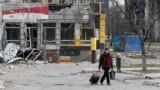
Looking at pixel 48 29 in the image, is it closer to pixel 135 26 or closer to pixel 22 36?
pixel 22 36

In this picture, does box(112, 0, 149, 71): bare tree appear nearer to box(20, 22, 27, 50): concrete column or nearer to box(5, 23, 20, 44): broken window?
box(20, 22, 27, 50): concrete column

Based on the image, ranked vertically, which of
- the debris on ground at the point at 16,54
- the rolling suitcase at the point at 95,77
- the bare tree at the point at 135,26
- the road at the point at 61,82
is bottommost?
the debris on ground at the point at 16,54

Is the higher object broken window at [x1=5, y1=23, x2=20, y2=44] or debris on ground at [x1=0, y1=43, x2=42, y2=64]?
broken window at [x1=5, y1=23, x2=20, y2=44]

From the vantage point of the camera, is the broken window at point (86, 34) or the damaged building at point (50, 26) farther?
the broken window at point (86, 34)

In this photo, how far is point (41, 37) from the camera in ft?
175

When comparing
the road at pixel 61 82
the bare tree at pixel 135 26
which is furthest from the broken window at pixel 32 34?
the road at pixel 61 82

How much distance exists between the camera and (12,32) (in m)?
55.3

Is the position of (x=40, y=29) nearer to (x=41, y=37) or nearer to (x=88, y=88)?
(x=41, y=37)

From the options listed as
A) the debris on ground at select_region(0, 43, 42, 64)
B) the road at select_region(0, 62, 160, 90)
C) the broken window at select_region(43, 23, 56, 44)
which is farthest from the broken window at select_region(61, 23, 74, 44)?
the road at select_region(0, 62, 160, 90)

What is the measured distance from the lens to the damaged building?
51.1m

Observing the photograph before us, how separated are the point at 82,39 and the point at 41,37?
560 centimetres

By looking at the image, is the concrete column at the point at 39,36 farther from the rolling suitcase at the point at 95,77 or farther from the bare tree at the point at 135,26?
the rolling suitcase at the point at 95,77

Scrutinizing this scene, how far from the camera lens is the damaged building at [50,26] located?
51.1 metres

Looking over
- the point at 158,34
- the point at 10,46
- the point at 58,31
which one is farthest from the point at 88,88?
the point at 158,34
